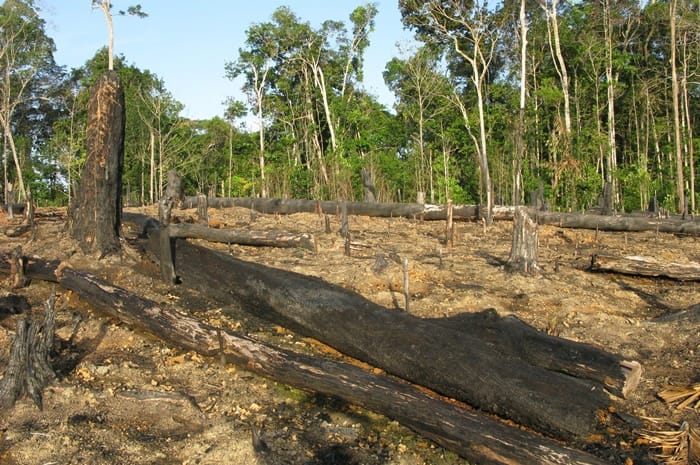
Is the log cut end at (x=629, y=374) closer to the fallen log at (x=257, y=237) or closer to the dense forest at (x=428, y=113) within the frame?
the fallen log at (x=257, y=237)

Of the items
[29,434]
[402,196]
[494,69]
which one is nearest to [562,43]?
[494,69]

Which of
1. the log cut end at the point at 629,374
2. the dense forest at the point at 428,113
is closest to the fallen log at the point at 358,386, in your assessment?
the log cut end at the point at 629,374

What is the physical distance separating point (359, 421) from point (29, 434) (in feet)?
7.09

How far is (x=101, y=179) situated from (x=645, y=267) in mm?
7511

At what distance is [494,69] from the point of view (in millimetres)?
32656

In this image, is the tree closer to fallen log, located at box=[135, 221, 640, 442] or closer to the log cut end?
fallen log, located at box=[135, 221, 640, 442]

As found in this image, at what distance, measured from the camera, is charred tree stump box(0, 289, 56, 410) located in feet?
13.8

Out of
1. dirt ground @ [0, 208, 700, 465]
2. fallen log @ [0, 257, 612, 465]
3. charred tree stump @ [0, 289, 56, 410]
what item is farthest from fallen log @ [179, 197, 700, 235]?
charred tree stump @ [0, 289, 56, 410]

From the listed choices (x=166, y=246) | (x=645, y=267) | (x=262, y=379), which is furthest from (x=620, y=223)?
(x=262, y=379)

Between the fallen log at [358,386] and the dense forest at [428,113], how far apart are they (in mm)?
14778

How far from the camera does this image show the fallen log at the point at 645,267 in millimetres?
8359

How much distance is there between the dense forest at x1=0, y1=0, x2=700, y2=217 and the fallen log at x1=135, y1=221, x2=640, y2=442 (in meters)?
14.2

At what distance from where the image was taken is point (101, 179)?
317 inches

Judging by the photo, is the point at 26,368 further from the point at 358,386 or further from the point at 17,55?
the point at 17,55
